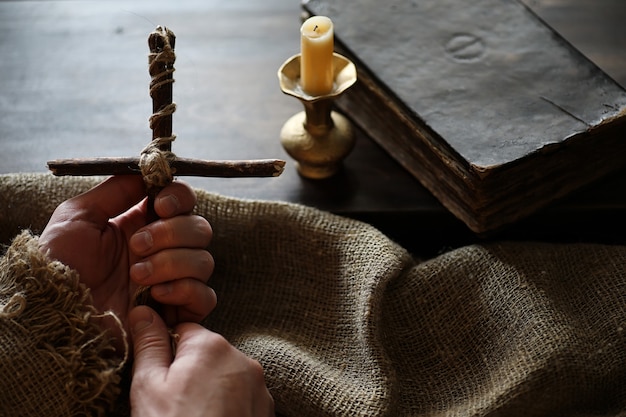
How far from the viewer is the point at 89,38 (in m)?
1.44

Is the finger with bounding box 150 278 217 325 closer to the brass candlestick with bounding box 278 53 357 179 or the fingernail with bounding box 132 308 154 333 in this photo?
the fingernail with bounding box 132 308 154 333

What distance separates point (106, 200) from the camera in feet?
3.23

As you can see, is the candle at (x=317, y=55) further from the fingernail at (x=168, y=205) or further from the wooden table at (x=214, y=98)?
the fingernail at (x=168, y=205)

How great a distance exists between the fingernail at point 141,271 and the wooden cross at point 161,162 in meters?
0.09

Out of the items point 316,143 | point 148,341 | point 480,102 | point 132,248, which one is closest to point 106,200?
point 132,248

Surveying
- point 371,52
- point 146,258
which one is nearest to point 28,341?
point 146,258

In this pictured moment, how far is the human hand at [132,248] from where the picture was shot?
37.2 inches

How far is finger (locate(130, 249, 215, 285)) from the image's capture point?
0.94m

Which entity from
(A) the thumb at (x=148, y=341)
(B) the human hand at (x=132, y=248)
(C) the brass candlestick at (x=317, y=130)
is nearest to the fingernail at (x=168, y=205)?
(B) the human hand at (x=132, y=248)

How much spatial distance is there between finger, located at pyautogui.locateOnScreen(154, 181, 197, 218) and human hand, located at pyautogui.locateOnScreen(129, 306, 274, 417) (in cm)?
11

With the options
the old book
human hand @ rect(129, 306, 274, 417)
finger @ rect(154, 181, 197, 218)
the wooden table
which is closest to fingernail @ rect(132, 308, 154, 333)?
human hand @ rect(129, 306, 274, 417)

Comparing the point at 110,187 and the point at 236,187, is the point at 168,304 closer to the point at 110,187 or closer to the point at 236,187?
the point at 110,187

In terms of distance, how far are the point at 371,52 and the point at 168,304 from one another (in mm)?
489

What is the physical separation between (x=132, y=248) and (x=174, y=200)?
0.07 metres
